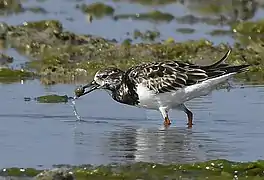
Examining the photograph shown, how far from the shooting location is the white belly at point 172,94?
11750 mm

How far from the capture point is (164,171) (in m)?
8.82

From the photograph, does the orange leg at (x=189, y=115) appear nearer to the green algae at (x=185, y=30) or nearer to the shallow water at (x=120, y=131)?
the shallow water at (x=120, y=131)

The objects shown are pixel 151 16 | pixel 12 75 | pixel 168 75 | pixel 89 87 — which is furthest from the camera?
pixel 151 16

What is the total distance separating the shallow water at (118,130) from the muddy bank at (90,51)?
1200 millimetres

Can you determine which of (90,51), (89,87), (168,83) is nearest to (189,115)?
(168,83)

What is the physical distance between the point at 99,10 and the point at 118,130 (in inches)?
454

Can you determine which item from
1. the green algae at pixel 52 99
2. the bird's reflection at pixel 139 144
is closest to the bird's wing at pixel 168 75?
the bird's reflection at pixel 139 144

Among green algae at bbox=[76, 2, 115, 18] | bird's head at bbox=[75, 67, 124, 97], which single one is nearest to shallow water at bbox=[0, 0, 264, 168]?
bird's head at bbox=[75, 67, 124, 97]

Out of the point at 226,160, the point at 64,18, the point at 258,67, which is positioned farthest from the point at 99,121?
the point at 64,18

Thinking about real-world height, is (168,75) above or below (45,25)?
below

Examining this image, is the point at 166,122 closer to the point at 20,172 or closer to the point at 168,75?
the point at 168,75

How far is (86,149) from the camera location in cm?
995

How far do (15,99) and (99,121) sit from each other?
62.2 inches

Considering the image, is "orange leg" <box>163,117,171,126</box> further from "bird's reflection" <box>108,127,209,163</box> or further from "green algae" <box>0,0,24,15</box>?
"green algae" <box>0,0,24,15</box>
